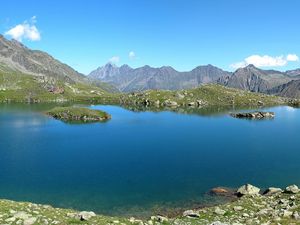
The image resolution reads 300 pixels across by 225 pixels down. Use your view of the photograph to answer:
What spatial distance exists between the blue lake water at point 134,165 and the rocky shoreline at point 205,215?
1094 cm

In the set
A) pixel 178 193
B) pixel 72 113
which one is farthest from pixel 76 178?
pixel 72 113

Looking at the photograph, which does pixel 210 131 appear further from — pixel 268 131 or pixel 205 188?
pixel 205 188

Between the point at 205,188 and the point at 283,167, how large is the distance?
26.3m

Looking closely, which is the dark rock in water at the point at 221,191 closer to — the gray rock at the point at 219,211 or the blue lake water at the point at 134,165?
the blue lake water at the point at 134,165

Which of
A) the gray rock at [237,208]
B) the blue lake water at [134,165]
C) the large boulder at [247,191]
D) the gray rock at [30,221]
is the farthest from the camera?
the blue lake water at [134,165]

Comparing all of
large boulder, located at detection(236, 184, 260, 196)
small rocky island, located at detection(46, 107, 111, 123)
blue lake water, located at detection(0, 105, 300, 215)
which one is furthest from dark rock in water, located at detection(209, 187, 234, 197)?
small rocky island, located at detection(46, 107, 111, 123)

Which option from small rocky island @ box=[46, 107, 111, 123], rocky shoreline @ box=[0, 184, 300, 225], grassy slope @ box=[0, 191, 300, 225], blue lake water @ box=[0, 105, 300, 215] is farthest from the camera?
small rocky island @ box=[46, 107, 111, 123]

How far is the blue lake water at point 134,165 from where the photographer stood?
189 feet

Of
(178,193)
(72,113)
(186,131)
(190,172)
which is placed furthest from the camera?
(72,113)

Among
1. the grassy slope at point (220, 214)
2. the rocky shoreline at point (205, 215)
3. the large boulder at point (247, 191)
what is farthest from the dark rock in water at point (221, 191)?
the grassy slope at point (220, 214)

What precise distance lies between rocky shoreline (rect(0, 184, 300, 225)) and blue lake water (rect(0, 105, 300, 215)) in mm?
10937

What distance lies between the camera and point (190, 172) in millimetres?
74000

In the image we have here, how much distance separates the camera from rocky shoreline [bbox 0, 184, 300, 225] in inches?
1299

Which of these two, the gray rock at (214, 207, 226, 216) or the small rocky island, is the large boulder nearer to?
the gray rock at (214, 207, 226, 216)
